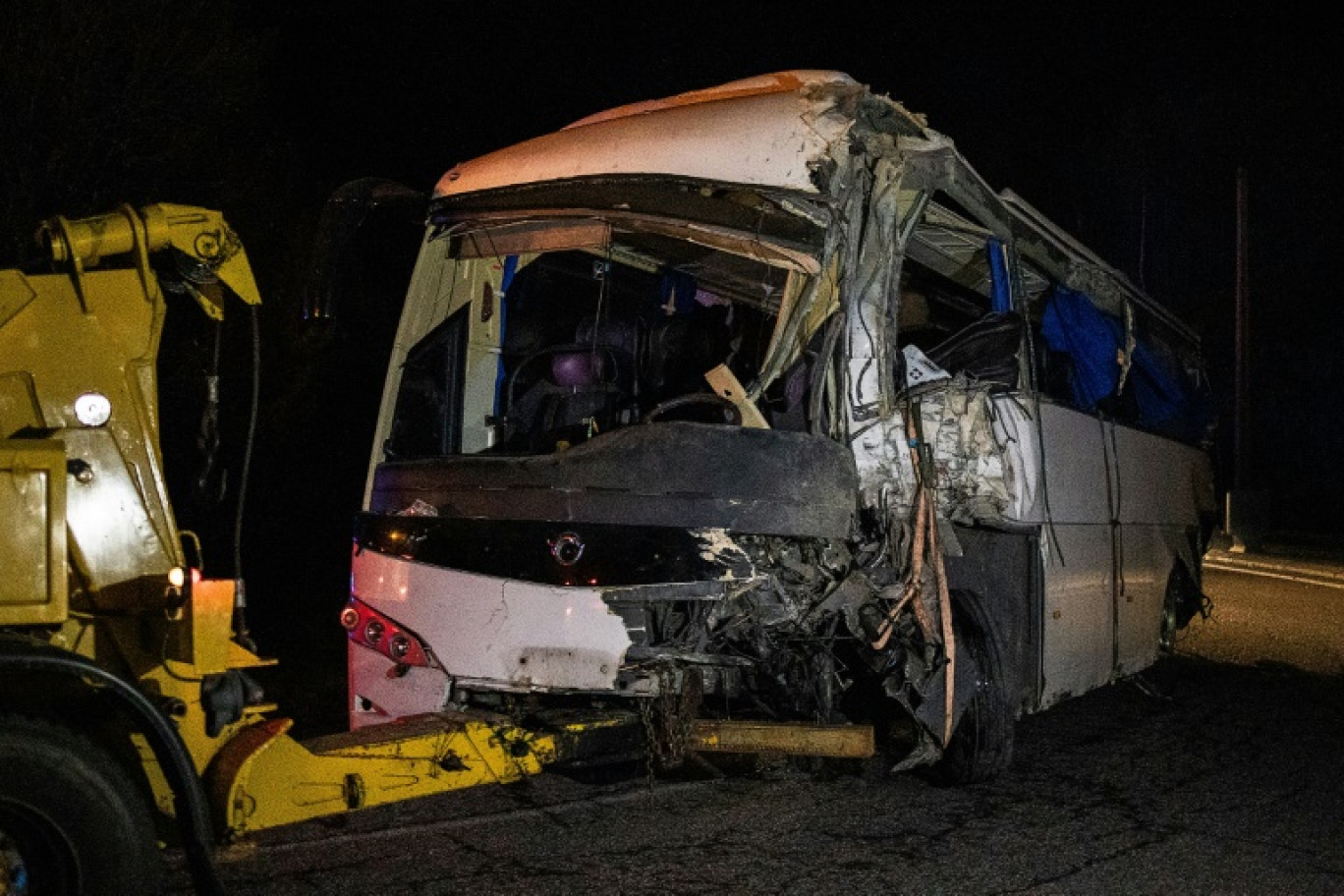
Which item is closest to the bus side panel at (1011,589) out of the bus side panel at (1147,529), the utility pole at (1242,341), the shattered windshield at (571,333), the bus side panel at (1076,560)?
the bus side panel at (1076,560)

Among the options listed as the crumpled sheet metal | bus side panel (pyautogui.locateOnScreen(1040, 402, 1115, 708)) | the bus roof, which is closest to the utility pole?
bus side panel (pyautogui.locateOnScreen(1040, 402, 1115, 708))

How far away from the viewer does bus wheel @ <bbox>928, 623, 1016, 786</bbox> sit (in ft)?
20.6

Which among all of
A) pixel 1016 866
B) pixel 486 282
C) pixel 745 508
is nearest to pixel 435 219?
pixel 486 282

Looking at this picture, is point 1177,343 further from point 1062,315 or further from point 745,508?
point 745,508

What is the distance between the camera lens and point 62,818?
3.39 metres

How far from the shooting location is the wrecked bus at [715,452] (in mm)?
5418

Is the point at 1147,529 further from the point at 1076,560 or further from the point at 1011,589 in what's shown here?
the point at 1011,589

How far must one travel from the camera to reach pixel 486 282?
682 centimetres

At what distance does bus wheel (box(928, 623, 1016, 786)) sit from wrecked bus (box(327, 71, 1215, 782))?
0.05 feet

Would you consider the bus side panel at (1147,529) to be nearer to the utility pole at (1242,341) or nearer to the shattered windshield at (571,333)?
the shattered windshield at (571,333)

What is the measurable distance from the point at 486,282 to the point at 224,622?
328 cm

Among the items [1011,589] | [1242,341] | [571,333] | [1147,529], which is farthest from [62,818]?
[1242,341]

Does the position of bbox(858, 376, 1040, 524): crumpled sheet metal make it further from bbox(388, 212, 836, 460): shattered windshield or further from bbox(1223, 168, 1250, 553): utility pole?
bbox(1223, 168, 1250, 553): utility pole

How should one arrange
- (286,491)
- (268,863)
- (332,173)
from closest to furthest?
(268,863)
(286,491)
(332,173)
